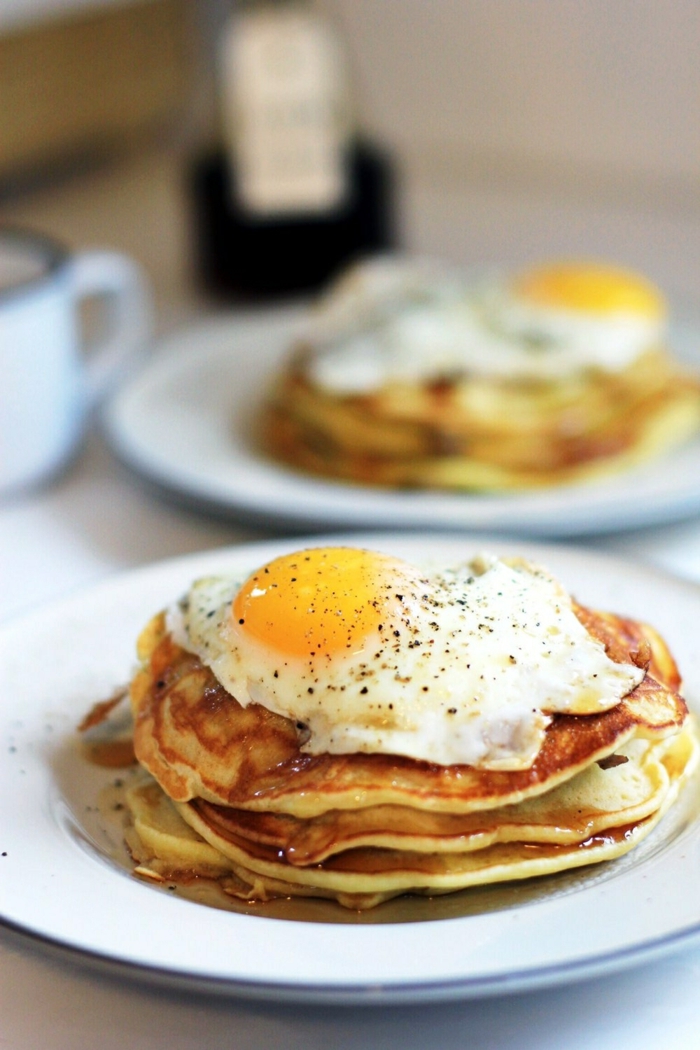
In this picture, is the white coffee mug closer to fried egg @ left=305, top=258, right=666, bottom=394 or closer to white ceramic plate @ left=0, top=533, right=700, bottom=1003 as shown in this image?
fried egg @ left=305, top=258, right=666, bottom=394

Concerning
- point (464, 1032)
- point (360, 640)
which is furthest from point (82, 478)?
point (464, 1032)

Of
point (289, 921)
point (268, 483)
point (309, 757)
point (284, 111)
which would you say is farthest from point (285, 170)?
point (289, 921)

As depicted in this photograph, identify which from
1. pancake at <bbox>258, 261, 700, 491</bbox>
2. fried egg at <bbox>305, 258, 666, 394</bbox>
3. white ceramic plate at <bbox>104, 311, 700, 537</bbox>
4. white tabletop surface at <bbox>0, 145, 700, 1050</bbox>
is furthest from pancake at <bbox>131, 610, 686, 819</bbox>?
fried egg at <bbox>305, 258, 666, 394</bbox>

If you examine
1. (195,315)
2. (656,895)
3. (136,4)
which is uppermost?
(136,4)

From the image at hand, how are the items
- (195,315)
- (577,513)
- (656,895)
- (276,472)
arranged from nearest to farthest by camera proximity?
(656,895) < (577,513) < (276,472) < (195,315)

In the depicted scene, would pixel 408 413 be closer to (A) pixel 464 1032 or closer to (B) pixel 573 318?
(B) pixel 573 318

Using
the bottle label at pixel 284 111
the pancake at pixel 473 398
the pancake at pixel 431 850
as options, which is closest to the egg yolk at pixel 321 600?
the pancake at pixel 431 850
